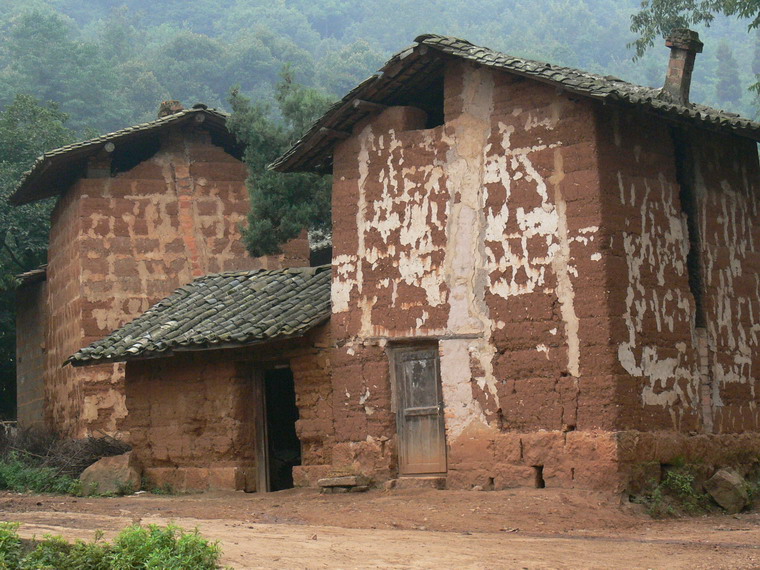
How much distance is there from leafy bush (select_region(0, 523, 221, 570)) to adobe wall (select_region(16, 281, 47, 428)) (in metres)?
14.6

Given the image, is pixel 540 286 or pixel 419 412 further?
pixel 419 412

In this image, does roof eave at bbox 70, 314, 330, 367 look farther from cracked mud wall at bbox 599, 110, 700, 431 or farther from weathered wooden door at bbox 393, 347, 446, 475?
cracked mud wall at bbox 599, 110, 700, 431

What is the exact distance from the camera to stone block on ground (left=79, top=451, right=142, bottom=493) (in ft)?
53.8

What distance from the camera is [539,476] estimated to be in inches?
524

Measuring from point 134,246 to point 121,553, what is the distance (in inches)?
498

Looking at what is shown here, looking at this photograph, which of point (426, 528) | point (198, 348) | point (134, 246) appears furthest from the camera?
point (134, 246)

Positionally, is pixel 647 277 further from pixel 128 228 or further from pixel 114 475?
pixel 128 228

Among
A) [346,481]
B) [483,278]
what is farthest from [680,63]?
[346,481]

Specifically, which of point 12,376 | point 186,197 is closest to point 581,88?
point 186,197

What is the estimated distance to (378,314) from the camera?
48.9 feet

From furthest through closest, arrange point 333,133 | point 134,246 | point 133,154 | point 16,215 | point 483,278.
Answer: point 16,215, point 133,154, point 134,246, point 333,133, point 483,278

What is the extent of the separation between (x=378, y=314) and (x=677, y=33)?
5.35m

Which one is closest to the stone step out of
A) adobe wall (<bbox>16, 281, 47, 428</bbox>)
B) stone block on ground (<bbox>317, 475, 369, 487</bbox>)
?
stone block on ground (<bbox>317, 475, 369, 487</bbox>)

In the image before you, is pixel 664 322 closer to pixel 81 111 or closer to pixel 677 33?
pixel 677 33
